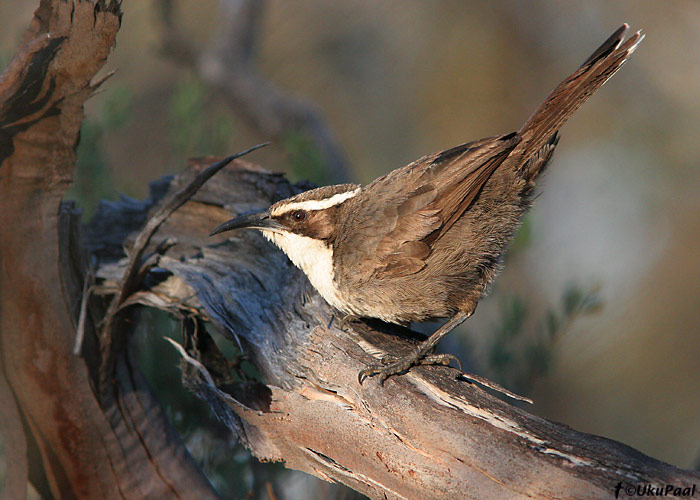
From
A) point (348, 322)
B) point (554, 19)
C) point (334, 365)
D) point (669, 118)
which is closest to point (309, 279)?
point (348, 322)

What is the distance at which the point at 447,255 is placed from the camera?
2.97m

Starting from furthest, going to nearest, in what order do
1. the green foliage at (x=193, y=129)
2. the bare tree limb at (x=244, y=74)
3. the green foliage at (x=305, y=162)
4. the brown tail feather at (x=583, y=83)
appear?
the bare tree limb at (x=244, y=74) < the green foliage at (x=193, y=129) < the green foliage at (x=305, y=162) < the brown tail feather at (x=583, y=83)

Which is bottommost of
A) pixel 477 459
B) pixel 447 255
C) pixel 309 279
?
pixel 477 459

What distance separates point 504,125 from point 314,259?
24.9ft

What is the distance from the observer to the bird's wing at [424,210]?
2.94m

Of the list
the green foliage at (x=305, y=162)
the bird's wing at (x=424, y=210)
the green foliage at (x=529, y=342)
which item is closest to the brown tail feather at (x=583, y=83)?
the bird's wing at (x=424, y=210)

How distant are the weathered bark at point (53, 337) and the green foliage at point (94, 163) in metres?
1.86

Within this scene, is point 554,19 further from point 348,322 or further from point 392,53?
point 348,322

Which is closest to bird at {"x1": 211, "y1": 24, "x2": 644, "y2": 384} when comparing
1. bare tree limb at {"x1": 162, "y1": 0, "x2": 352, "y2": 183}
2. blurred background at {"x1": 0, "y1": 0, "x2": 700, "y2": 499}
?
blurred background at {"x1": 0, "y1": 0, "x2": 700, "y2": 499}

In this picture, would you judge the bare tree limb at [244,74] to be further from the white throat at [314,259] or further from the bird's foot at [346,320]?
the bird's foot at [346,320]

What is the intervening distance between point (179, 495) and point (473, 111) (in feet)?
27.7

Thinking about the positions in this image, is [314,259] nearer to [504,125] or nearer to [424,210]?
[424,210]

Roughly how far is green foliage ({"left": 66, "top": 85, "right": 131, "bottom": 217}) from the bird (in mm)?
2452

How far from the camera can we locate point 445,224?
297 centimetres
